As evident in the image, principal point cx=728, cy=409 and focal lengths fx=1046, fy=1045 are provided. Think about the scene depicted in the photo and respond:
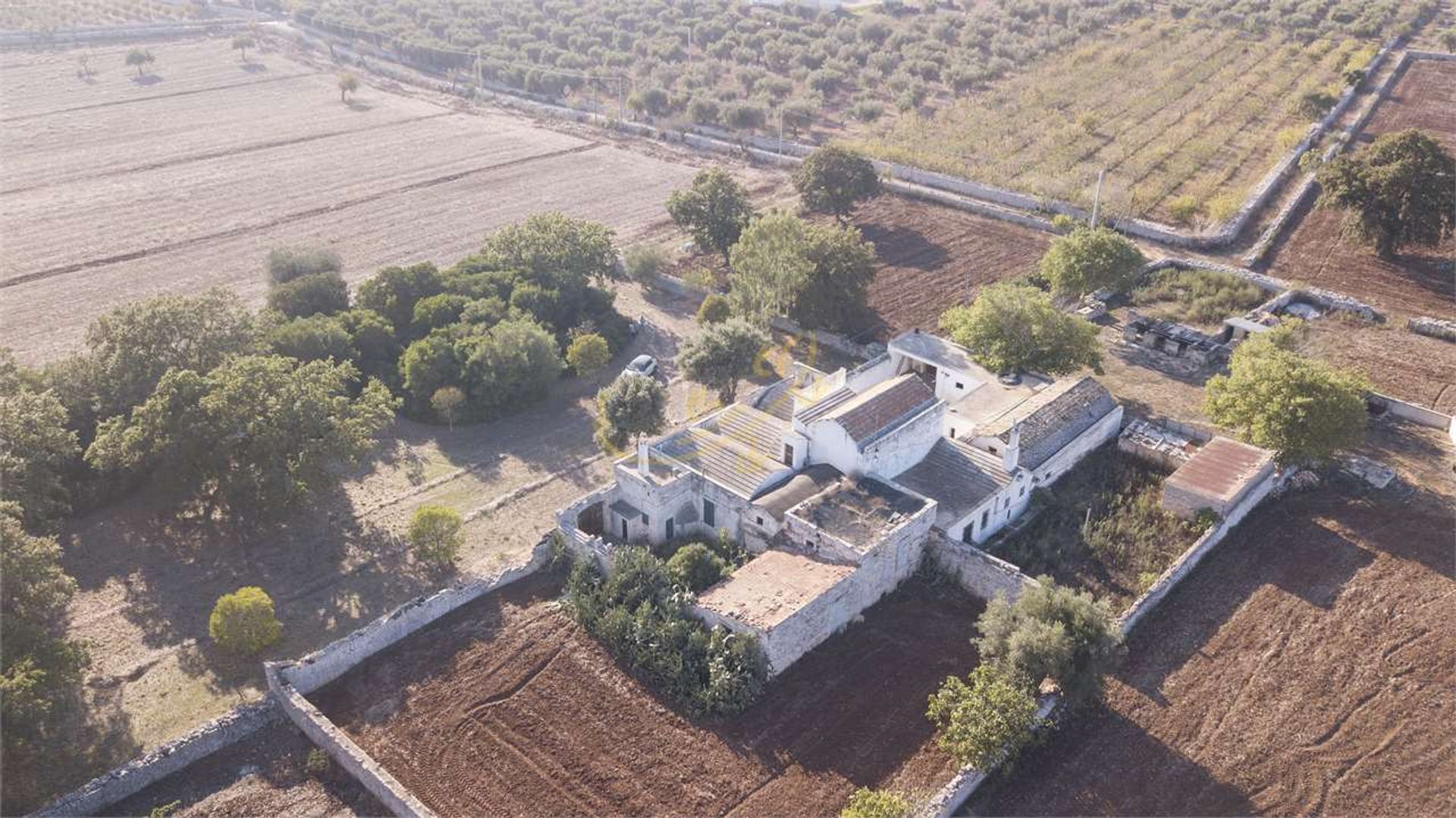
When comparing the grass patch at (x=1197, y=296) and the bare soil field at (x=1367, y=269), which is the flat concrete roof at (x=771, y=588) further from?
the bare soil field at (x=1367, y=269)

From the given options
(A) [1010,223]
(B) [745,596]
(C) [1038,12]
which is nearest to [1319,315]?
(A) [1010,223]

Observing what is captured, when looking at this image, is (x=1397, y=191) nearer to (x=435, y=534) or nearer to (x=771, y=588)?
(x=771, y=588)

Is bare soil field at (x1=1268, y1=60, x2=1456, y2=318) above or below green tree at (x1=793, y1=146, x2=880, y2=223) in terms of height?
below

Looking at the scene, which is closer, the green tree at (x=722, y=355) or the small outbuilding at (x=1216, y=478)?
the small outbuilding at (x=1216, y=478)

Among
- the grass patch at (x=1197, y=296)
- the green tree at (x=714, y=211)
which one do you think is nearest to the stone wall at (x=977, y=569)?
the grass patch at (x=1197, y=296)

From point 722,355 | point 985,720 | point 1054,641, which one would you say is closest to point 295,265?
point 722,355

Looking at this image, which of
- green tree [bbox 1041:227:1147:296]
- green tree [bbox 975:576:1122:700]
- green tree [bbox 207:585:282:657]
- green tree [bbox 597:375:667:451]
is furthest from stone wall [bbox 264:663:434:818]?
green tree [bbox 1041:227:1147:296]

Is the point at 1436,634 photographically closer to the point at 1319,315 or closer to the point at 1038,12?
the point at 1319,315

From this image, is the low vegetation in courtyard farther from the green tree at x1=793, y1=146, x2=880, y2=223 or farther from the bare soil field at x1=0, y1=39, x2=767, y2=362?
the green tree at x1=793, y1=146, x2=880, y2=223
